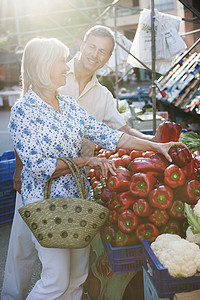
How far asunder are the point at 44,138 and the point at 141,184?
641 millimetres

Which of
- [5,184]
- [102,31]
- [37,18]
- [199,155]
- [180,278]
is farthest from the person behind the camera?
[37,18]

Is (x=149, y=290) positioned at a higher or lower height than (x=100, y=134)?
lower

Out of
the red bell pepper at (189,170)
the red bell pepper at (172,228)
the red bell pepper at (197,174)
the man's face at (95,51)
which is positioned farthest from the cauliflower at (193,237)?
the man's face at (95,51)

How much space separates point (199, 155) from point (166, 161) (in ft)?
1.26

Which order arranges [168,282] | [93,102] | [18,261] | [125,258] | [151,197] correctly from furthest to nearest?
[93,102] < [18,261] < [151,197] < [125,258] < [168,282]

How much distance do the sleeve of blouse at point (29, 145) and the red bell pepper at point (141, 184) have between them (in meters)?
0.50

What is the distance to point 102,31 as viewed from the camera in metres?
2.86

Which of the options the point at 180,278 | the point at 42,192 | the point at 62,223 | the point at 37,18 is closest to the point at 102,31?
the point at 42,192

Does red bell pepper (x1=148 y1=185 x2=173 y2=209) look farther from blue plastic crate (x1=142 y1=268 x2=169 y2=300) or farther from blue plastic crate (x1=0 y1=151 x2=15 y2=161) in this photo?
blue plastic crate (x1=0 y1=151 x2=15 y2=161)

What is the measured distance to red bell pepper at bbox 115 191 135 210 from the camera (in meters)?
2.08

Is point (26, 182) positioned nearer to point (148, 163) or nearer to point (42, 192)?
point (42, 192)

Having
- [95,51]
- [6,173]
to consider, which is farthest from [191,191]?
[6,173]

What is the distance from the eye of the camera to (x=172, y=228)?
2029mm

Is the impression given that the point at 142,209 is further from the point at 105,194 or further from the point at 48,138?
the point at 48,138
